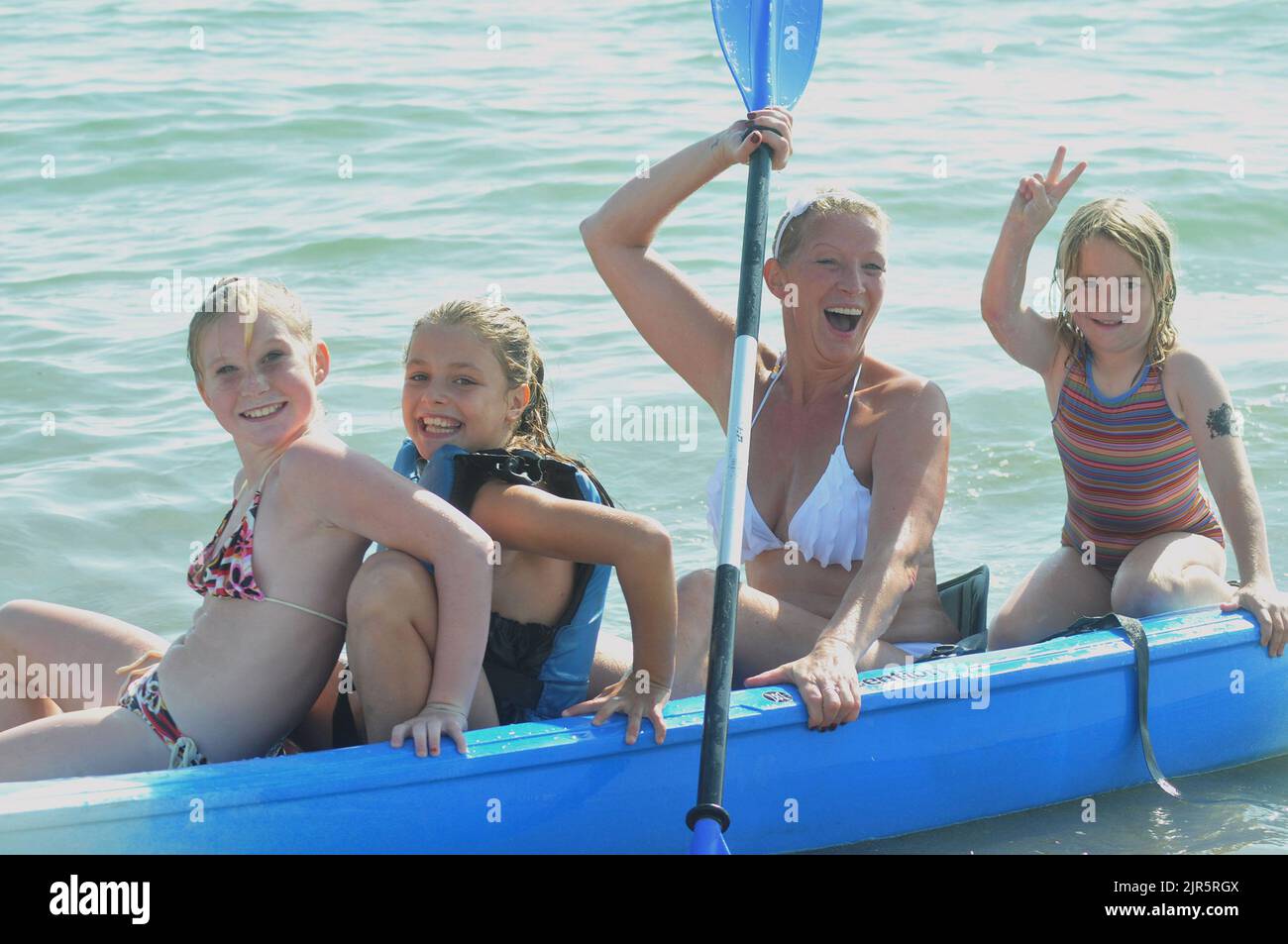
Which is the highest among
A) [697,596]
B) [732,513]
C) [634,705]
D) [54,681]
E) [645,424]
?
[645,424]

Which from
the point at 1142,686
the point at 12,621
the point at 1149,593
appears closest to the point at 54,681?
the point at 12,621

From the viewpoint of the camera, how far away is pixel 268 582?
2717 millimetres

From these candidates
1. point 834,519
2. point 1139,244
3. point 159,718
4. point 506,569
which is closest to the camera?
point 159,718

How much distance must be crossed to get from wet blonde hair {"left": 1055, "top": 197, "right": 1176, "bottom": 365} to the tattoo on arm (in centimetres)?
17

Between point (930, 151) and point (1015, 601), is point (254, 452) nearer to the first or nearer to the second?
point (1015, 601)

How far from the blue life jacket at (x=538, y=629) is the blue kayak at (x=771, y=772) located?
0.16 meters

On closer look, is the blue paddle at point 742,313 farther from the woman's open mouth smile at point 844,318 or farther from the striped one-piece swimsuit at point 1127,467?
the striped one-piece swimsuit at point 1127,467

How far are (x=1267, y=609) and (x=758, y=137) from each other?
1.47 metres

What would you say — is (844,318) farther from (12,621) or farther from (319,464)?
(12,621)

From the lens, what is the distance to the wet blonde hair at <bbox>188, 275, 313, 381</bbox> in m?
2.76

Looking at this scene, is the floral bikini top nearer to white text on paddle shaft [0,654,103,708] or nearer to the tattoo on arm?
white text on paddle shaft [0,654,103,708]
